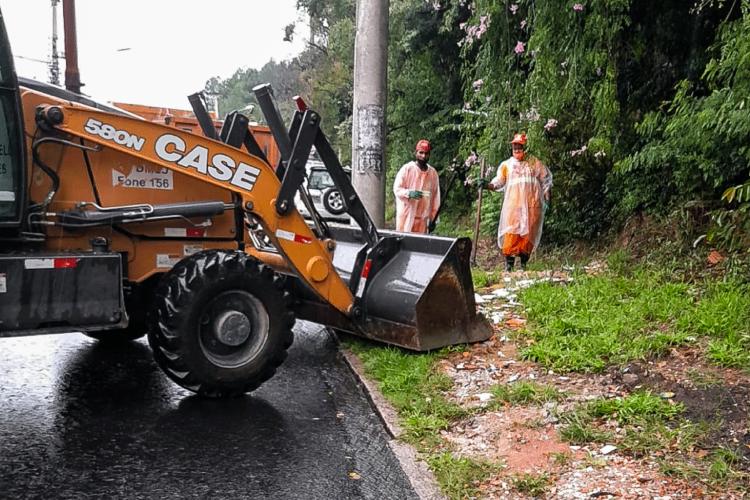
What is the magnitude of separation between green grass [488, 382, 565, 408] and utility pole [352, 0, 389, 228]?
3.96m

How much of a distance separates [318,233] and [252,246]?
1134mm

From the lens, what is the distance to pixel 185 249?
18.6ft

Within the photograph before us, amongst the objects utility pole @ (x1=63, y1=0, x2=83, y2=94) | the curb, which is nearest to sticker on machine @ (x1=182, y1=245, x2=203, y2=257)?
the curb

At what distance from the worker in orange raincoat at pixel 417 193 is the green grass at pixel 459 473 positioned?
5910mm

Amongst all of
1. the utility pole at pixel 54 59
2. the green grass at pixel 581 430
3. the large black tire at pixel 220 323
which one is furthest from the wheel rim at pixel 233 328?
the utility pole at pixel 54 59

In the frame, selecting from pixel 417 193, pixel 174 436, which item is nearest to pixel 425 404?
pixel 174 436

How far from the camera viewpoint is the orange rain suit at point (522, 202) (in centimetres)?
925

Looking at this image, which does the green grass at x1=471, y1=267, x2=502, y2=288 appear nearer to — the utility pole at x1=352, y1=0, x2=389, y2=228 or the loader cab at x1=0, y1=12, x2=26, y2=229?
the utility pole at x1=352, y1=0, x2=389, y2=228

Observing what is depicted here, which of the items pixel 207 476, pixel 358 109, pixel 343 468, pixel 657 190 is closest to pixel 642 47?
pixel 657 190

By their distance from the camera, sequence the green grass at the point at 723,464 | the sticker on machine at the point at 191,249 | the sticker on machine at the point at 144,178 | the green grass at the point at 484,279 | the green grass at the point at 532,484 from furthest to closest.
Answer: the green grass at the point at 484,279 < the sticker on machine at the point at 191,249 < the sticker on machine at the point at 144,178 < the green grass at the point at 532,484 < the green grass at the point at 723,464

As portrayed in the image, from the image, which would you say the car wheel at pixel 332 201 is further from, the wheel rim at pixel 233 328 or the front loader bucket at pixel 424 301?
the wheel rim at pixel 233 328

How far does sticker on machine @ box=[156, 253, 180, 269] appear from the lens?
18.1ft

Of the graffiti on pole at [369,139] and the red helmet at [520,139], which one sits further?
the red helmet at [520,139]

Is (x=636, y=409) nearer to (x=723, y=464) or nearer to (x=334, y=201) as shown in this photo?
(x=723, y=464)
